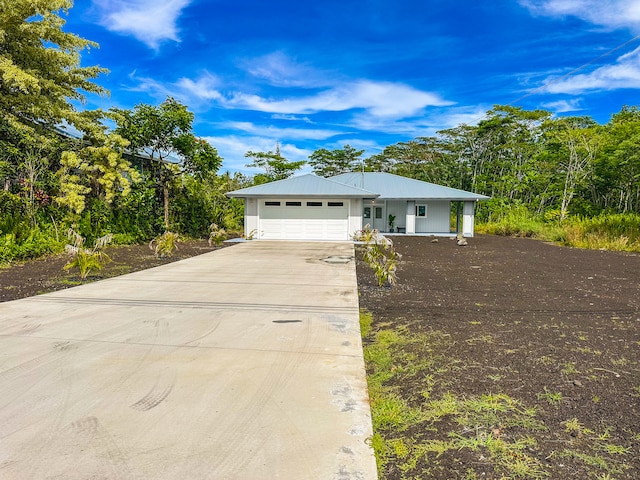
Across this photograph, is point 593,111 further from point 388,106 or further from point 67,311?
point 67,311

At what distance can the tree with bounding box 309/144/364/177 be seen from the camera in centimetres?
3984

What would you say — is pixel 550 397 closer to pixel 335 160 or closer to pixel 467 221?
pixel 467 221

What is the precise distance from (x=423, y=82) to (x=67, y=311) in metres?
21.0

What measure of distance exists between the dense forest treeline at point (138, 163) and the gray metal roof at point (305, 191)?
6.14 ft

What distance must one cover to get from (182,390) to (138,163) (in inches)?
601

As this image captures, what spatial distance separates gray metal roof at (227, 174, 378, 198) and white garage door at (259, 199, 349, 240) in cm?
50

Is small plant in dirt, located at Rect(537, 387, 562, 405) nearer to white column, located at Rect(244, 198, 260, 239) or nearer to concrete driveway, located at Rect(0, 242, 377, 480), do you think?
concrete driveway, located at Rect(0, 242, 377, 480)

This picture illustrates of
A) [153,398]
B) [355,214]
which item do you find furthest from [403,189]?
[153,398]

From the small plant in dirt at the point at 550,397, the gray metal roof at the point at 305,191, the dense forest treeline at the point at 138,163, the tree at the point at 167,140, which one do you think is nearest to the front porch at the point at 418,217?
the dense forest treeline at the point at 138,163

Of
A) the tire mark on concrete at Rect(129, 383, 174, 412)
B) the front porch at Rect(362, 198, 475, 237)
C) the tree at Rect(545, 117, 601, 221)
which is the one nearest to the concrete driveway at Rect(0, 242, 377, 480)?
the tire mark on concrete at Rect(129, 383, 174, 412)

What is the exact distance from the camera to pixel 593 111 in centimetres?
2558

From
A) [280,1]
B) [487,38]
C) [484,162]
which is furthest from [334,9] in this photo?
[484,162]

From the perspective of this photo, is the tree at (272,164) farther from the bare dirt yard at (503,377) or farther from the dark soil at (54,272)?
the bare dirt yard at (503,377)

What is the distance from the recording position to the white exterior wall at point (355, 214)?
55.7 feet
